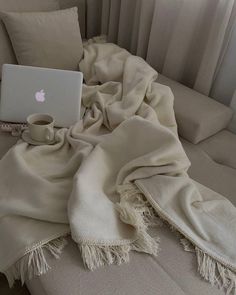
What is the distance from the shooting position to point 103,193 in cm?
94

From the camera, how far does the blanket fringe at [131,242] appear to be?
0.80 meters

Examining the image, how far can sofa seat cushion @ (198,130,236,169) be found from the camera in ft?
4.16

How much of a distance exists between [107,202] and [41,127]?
0.36 meters

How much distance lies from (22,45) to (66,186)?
2.58 feet

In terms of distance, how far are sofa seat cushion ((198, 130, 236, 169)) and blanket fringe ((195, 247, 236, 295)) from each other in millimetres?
507

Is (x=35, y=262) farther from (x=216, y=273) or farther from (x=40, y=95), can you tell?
(x=40, y=95)

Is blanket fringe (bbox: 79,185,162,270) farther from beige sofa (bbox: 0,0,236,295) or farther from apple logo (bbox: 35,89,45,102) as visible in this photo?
apple logo (bbox: 35,89,45,102)

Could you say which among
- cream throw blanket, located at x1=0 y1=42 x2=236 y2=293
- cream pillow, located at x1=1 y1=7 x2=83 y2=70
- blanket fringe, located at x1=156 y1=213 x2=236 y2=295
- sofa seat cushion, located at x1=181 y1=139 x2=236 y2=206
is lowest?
sofa seat cushion, located at x1=181 y1=139 x2=236 y2=206

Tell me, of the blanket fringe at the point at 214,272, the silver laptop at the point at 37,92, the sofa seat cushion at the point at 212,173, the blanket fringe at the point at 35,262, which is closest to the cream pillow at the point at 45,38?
the silver laptop at the point at 37,92

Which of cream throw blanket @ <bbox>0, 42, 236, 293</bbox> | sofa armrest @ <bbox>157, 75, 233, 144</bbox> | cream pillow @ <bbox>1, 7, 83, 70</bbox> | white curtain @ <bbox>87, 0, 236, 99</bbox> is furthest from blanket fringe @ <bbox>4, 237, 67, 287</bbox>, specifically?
white curtain @ <bbox>87, 0, 236, 99</bbox>

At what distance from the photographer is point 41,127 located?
1068mm

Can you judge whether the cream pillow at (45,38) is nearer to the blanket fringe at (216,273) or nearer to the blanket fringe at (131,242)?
the blanket fringe at (131,242)

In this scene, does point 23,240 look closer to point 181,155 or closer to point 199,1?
point 181,155

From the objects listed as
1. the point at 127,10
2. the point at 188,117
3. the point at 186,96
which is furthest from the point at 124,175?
the point at 127,10
